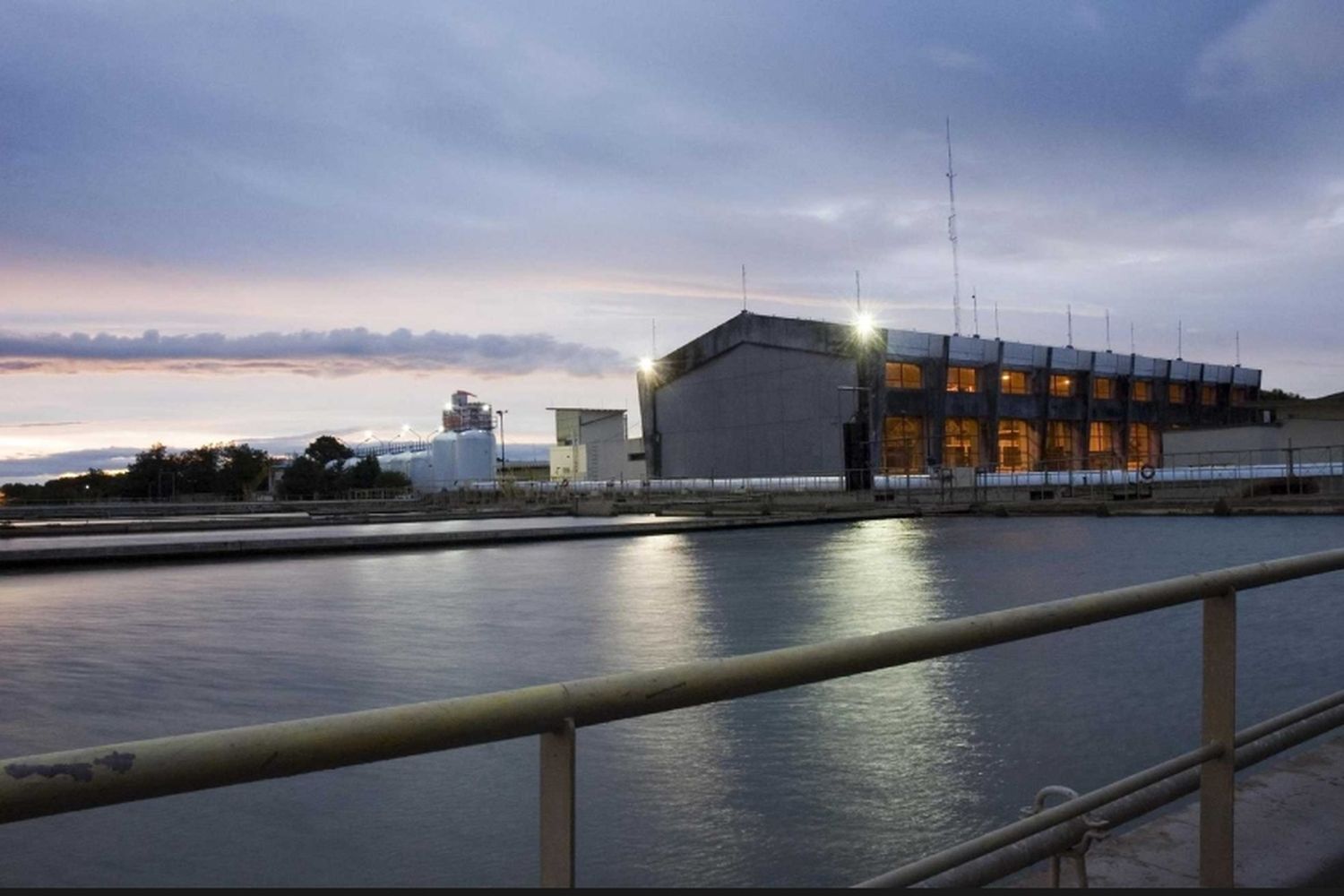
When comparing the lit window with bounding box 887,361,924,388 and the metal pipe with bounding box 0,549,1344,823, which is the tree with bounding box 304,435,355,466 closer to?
the lit window with bounding box 887,361,924,388

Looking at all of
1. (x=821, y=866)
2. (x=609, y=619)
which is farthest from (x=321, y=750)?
(x=609, y=619)

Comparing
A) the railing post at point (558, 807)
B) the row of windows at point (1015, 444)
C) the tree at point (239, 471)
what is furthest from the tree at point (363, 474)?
the railing post at point (558, 807)

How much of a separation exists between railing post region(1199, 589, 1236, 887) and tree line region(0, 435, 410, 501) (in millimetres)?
121049

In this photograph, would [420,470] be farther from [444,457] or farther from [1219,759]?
[1219,759]

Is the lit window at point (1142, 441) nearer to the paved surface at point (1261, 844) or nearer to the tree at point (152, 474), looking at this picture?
the paved surface at point (1261, 844)

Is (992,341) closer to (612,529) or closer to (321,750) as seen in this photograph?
(612,529)

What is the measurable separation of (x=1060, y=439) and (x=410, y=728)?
262ft

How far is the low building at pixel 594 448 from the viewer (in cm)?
9294

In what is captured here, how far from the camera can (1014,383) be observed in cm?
7381

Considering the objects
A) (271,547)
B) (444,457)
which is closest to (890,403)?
(271,547)

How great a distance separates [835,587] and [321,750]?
14862 mm

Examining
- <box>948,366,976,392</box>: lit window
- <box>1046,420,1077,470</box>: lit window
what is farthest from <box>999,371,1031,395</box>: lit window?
<box>1046,420,1077,470</box>: lit window

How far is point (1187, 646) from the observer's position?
1025cm

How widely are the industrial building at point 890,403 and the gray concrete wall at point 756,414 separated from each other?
0.09 metres
